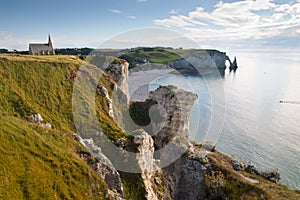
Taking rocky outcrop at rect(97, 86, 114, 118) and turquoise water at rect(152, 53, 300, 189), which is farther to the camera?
turquoise water at rect(152, 53, 300, 189)

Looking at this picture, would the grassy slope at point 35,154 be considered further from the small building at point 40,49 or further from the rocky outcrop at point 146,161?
the small building at point 40,49

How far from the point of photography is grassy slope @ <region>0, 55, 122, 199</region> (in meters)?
16.9

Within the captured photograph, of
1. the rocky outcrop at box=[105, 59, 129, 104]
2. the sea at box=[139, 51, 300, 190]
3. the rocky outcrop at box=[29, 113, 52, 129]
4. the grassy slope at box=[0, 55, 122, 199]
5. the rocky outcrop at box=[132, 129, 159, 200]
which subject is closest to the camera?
the grassy slope at box=[0, 55, 122, 199]

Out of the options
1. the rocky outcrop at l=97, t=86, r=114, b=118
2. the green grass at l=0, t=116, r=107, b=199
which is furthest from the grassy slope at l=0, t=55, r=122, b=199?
the rocky outcrop at l=97, t=86, r=114, b=118

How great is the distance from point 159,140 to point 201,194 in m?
20.0

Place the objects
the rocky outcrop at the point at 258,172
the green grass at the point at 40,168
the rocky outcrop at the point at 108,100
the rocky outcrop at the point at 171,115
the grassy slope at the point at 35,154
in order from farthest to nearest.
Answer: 1. the rocky outcrop at the point at 171,115
2. the rocky outcrop at the point at 108,100
3. the rocky outcrop at the point at 258,172
4. the grassy slope at the point at 35,154
5. the green grass at the point at 40,168

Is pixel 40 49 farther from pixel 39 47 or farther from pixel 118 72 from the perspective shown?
pixel 118 72

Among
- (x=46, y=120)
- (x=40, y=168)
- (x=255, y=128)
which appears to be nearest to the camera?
(x=40, y=168)

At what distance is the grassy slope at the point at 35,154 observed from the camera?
16.9 meters

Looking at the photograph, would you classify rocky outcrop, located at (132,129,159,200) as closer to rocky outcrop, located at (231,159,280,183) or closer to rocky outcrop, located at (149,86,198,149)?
rocky outcrop, located at (231,159,280,183)

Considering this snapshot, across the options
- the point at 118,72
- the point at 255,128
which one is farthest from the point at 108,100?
the point at 255,128

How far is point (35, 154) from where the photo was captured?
19719 millimetres

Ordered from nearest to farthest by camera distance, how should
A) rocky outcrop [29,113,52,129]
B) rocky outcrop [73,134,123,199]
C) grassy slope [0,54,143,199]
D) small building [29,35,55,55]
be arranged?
grassy slope [0,54,143,199] → rocky outcrop [73,134,123,199] → rocky outcrop [29,113,52,129] → small building [29,35,55,55]

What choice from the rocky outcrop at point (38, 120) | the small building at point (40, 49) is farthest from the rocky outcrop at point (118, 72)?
the rocky outcrop at point (38, 120)
